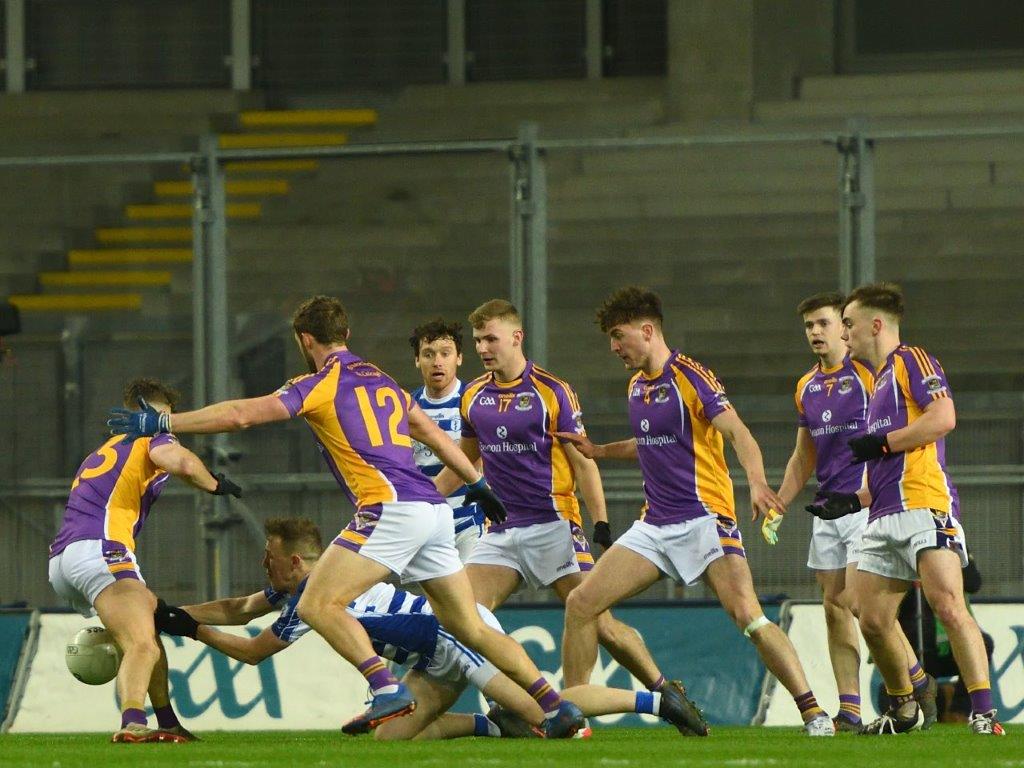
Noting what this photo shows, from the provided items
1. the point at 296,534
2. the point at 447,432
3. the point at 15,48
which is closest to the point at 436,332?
the point at 447,432

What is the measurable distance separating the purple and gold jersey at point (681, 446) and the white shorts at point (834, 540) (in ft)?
3.42

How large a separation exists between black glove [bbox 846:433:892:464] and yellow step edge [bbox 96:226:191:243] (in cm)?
651

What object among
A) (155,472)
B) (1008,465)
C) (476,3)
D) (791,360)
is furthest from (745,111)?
(155,472)

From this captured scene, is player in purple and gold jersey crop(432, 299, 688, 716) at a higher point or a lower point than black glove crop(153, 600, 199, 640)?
higher

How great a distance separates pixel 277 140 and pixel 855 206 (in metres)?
9.61

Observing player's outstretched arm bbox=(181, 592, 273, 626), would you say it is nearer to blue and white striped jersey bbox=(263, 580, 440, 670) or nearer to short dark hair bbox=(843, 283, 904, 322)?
blue and white striped jersey bbox=(263, 580, 440, 670)

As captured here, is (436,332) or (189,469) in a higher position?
(436,332)

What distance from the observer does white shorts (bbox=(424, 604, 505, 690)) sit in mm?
10531

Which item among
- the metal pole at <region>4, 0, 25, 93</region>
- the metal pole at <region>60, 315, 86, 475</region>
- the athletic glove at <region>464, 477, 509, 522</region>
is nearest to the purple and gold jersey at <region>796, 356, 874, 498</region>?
the athletic glove at <region>464, 477, 509, 522</region>

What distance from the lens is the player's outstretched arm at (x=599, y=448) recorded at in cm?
1145

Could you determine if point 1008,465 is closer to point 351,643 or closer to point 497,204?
point 497,204

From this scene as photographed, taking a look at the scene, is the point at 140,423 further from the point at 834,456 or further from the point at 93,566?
the point at 834,456

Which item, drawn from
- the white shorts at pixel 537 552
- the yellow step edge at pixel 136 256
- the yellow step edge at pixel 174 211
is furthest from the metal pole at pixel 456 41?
the white shorts at pixel 537 552

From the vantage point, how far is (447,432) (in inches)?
499
